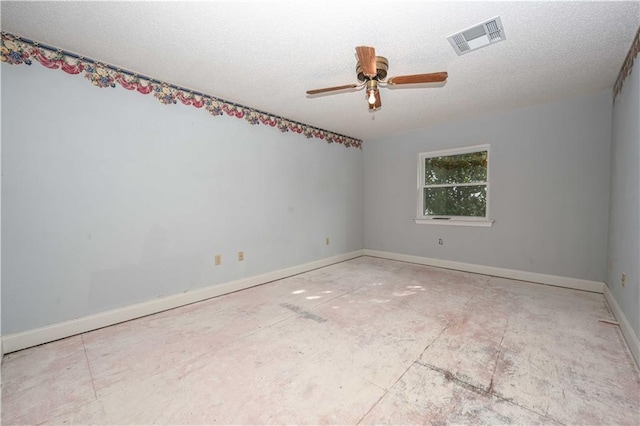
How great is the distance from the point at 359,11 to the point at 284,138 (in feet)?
7.73

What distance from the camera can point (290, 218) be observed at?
406 centimetres

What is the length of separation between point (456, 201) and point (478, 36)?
2764 mm

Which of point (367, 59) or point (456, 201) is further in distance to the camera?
point (456, 201)

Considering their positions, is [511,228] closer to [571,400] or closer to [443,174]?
[443,174]

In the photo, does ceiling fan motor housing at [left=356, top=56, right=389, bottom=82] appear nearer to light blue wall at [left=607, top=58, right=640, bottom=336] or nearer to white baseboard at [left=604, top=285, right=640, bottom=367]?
light blue wall at [left=607, top=58, right=640, bottom=336]

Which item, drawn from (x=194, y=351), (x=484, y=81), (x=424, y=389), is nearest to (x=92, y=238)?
(x=194, y=351)

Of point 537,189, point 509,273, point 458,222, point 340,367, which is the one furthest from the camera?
point 458,222

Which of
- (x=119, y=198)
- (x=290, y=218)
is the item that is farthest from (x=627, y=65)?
(x=119, y=198)

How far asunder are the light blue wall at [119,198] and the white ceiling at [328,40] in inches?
17.1

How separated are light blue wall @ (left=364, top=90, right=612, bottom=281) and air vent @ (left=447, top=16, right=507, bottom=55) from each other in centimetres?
211

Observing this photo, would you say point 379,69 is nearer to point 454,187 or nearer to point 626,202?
point 626,202

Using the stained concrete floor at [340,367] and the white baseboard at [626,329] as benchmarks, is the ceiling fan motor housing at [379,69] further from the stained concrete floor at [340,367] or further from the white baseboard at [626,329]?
the white baseboard at [626,329]

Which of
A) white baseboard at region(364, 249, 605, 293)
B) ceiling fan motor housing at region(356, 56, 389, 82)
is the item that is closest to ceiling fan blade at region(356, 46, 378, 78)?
ceiling fan motor housing at region(356, 56, 389, 82)

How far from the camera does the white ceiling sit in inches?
68.2
